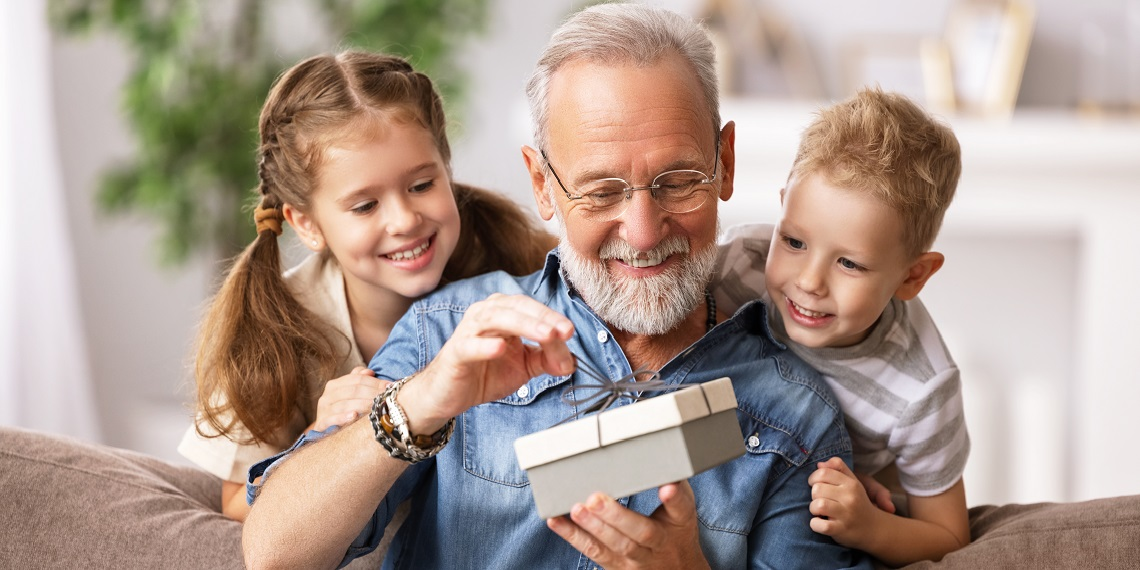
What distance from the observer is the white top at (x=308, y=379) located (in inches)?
72.5

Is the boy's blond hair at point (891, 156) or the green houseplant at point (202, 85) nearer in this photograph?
the boy's blond hair at point (891, 156)

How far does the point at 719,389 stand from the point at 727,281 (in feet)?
1.87

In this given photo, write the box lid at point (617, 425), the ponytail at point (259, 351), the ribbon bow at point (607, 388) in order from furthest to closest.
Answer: the ponytail at point (259, 351) < the ribbon bow at point (607, 388) < the box lid at point (617, 425)

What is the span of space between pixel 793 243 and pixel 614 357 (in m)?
0.32

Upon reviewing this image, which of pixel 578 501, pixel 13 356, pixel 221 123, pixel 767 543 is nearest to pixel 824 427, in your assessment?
pixel 767 543

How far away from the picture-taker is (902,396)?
1635mm

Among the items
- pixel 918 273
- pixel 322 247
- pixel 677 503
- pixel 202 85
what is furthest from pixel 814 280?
pixel 202 85

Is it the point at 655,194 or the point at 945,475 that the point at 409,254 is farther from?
the point at 945,475

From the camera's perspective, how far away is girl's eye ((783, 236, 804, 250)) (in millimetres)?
1635

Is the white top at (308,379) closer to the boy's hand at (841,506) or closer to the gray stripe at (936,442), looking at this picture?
the boy's hand at (841,506)

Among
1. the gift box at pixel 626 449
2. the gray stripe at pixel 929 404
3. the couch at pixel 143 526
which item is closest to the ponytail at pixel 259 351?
the couch at pixel 143 526

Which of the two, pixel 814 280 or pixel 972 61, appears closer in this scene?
pixel 814 280

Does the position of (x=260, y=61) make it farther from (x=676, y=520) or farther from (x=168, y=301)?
(x=676, y=520)

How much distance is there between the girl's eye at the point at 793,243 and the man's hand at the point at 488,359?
0.46m
